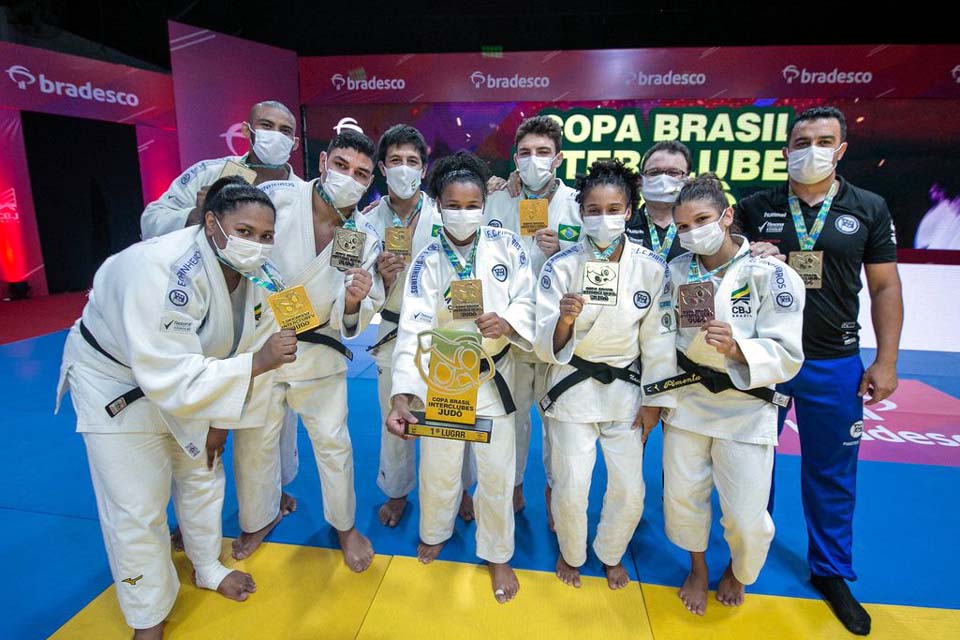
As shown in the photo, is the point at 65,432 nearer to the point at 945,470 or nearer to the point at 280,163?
the point at 280,163

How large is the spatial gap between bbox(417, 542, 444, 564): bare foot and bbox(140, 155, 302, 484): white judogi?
42.4 inches

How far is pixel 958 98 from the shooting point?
8.24m

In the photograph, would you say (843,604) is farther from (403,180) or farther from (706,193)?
(403,180)

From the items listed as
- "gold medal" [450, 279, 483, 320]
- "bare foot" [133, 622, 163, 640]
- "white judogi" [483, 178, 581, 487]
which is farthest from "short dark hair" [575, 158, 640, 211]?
"bare foot" [133, 622, 163, 640]

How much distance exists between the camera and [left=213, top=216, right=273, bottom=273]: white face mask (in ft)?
6.32

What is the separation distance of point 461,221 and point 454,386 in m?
0.79

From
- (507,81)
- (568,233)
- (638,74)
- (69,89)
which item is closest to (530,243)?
(568,233)

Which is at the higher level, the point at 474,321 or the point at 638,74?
the point at 638,74

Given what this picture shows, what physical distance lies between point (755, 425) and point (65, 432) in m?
4.64

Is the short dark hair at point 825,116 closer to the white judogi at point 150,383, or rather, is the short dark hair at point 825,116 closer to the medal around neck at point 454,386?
the medal around neck at point 454,386

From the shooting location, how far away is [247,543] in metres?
2.62

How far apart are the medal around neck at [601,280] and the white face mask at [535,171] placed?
1.06 metres

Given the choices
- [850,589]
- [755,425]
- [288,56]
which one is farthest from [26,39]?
[850,589]

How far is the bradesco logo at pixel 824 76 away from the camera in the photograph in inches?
323
